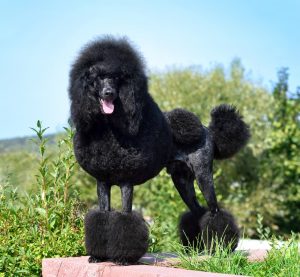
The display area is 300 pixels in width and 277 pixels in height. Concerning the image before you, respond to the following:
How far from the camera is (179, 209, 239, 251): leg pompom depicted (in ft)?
16.3

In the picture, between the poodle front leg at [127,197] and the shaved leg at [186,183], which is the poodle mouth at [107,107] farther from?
the shaved leg at [186,183]

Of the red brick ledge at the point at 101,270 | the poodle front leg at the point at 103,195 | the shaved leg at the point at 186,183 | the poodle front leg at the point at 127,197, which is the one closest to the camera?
the red brick ledge at the point at 101,270

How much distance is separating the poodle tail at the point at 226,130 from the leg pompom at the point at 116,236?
118cm

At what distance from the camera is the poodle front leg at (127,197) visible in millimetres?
4270

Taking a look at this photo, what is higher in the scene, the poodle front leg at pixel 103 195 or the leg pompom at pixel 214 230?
the poodle front leg at pixel 103 195

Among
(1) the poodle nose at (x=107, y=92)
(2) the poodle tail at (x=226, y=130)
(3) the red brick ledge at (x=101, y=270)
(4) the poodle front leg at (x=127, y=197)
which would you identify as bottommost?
(3) the red brick ledge at (x=101, y=270)

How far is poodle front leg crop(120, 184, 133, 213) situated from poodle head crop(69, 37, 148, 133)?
41 cm

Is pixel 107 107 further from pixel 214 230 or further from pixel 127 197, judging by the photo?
pixel 214 230

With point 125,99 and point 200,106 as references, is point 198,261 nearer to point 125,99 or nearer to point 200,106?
point 125,99

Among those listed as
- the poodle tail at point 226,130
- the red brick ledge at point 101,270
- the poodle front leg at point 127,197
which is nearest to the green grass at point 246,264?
the red brick ledge at point 101,270

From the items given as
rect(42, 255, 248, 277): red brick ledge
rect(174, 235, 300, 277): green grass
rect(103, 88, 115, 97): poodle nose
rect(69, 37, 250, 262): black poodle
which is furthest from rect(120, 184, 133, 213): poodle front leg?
rect(103, 88, 115, 97): poodle nose

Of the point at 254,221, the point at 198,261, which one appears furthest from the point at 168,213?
the point at 198,261

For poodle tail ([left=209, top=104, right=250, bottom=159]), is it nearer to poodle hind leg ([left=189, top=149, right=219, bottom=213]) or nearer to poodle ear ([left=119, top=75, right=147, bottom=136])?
poodle hind leg ([left=189, top=149, right=219, bottom=213])

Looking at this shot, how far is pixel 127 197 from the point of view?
4.30m
